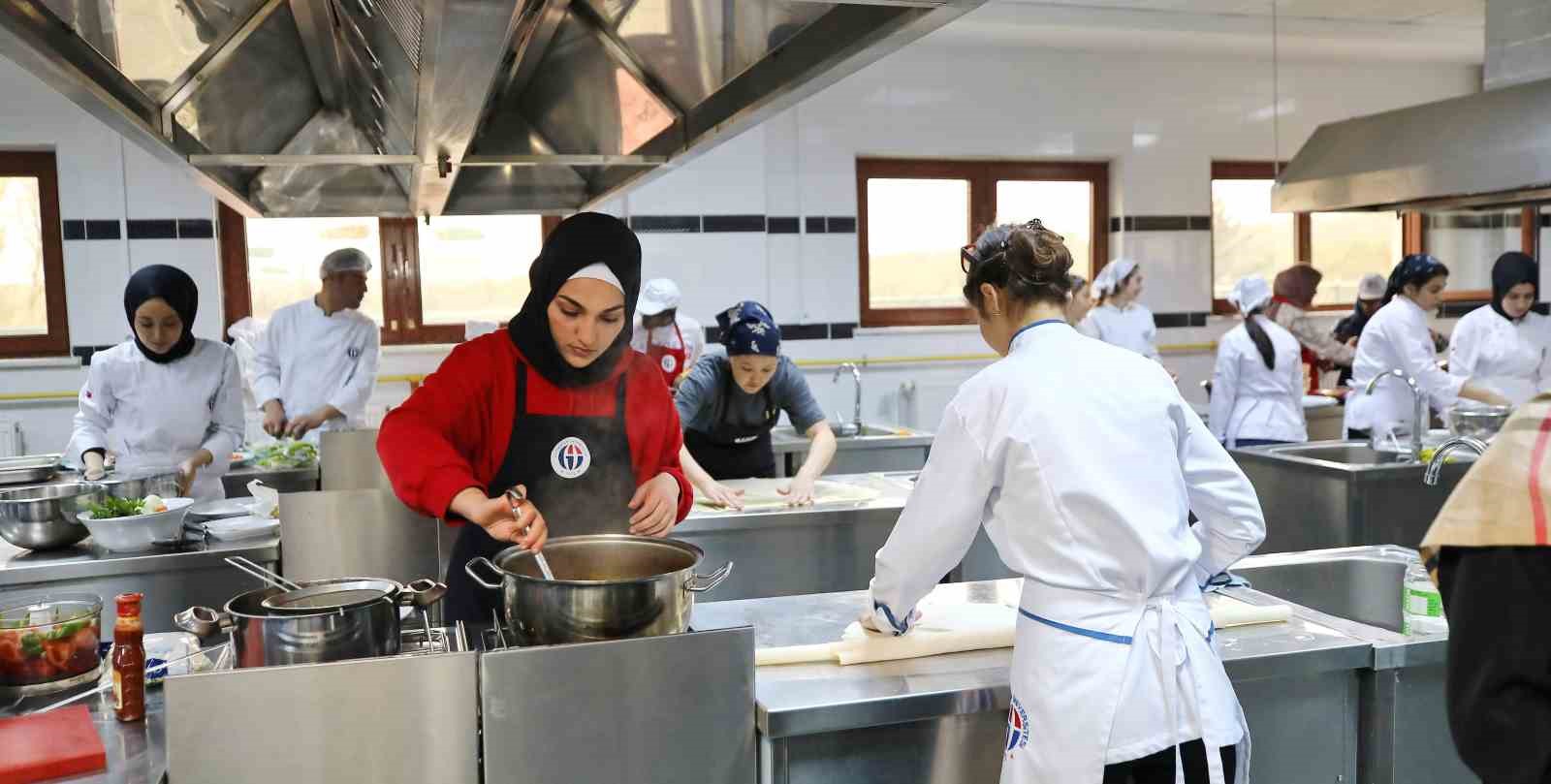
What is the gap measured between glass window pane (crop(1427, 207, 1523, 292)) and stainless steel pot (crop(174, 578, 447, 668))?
873 centimetres

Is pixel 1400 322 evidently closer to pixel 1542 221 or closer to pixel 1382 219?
pixel 1382 219

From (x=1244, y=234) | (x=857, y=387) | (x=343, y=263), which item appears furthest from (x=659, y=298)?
(x=1244, y=234)

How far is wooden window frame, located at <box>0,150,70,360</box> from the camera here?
592 centimetres

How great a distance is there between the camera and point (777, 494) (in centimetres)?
379

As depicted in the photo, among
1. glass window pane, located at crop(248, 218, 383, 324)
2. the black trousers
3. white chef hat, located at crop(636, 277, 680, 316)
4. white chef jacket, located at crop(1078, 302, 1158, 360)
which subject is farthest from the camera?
white chef jacket, located at crop(1078, 302, 1158, 360)

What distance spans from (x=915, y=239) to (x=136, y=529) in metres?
5.28

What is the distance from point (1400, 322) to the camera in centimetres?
532

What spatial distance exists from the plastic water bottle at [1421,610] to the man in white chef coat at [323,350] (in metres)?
4.25

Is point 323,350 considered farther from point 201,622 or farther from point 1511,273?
point 1511,273

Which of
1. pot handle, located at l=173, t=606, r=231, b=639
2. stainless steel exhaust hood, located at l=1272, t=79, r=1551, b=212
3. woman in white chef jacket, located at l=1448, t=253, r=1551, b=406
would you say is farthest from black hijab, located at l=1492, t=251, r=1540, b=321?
pot handle, located at l=173, t=606, r=231, b=639

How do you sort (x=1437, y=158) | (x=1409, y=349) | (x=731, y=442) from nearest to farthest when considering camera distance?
1. (x=1437, y=158)
2. (x=731, y=442)
3. (x=1409, y=349)

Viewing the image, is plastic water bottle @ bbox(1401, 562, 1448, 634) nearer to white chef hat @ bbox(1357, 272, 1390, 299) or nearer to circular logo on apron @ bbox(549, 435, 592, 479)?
circular logo on apron @ bbox(549, 435, 592, 479)

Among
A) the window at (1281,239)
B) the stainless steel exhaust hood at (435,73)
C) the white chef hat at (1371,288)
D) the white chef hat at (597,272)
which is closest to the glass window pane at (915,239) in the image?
the window at (1281,239)

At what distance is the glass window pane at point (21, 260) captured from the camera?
5.96 meters
